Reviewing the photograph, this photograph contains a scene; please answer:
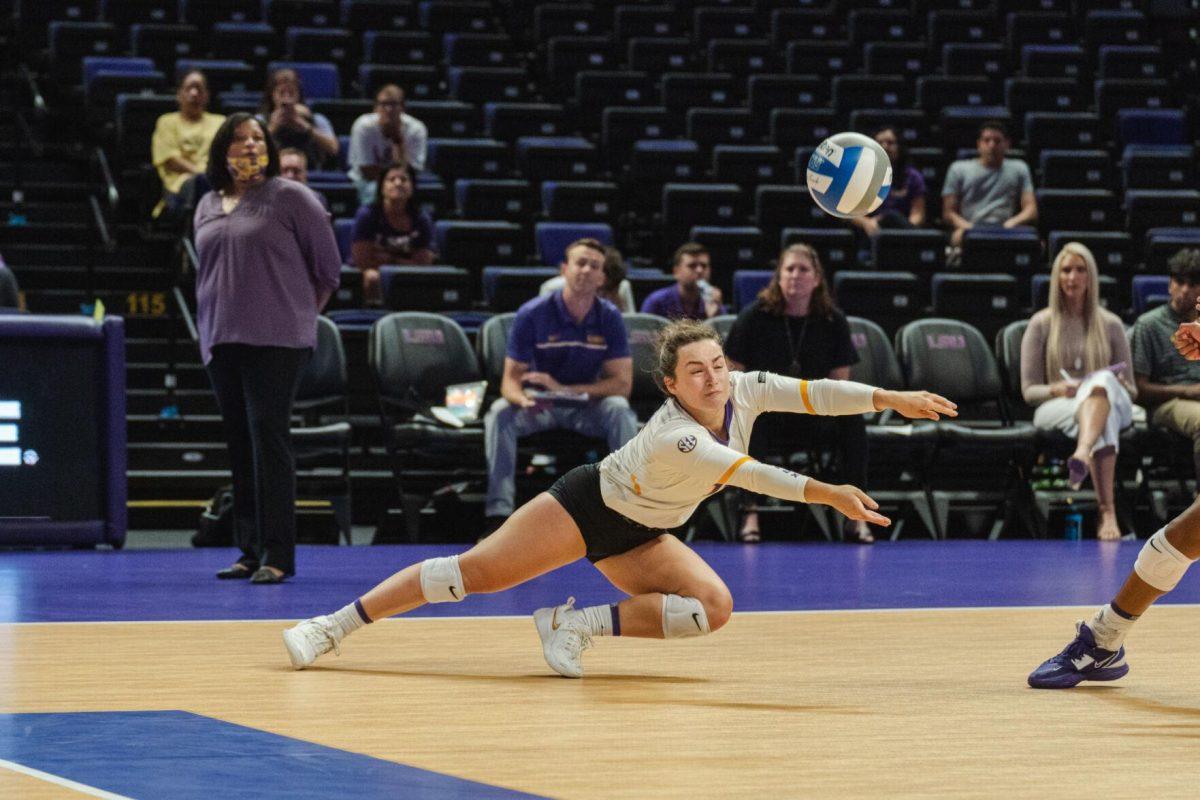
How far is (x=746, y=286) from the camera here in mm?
10742

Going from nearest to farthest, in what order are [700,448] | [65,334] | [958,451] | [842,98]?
[700,448] < [65,334] < [958,451] < [842,98]

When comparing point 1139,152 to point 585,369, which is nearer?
point 585,369

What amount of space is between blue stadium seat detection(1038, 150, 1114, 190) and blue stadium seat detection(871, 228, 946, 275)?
2103 mm

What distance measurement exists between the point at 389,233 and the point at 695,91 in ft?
A: 13.7

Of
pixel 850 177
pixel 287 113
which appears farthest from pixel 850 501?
pixel 287 113

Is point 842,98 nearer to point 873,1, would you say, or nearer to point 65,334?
point 873,1

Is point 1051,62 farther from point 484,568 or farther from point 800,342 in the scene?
point 484,568

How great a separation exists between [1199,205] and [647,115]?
4.08 metres

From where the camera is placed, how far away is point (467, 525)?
9.33 meters

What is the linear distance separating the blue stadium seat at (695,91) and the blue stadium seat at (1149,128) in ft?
10.3

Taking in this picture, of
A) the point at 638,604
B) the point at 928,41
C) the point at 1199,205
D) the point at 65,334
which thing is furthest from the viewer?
the point at 928,41

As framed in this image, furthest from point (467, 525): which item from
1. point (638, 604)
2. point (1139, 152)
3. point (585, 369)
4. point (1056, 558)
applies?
point (1139, 152)

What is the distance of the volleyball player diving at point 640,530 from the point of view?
4.53 meters

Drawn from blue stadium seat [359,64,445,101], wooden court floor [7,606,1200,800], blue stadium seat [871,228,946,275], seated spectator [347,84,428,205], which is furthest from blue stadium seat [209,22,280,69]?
wooden court floor [7,606,1200,800]
